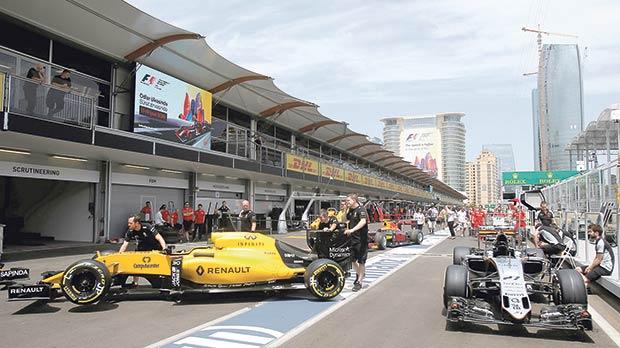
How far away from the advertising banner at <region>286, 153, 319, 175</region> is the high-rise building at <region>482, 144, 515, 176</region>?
162964mm

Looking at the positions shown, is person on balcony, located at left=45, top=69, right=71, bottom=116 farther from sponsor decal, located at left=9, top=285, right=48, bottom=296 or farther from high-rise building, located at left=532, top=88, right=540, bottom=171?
high-rise building, located at left=532, top=88, right=540, bottom=171

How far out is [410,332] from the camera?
6.47 metres

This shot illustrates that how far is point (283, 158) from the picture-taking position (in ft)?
93.6

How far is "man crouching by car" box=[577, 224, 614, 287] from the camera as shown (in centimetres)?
941

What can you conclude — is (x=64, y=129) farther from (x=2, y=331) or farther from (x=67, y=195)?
(x=2, y=331)

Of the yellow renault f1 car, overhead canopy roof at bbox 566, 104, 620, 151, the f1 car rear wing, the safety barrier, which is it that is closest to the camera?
the yellow renault f1 car

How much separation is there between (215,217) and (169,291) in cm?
1634

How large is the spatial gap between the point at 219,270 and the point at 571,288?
5202 millimetres

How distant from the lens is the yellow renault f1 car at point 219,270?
7.87 metres

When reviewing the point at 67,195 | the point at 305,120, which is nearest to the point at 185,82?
the point at 67,195

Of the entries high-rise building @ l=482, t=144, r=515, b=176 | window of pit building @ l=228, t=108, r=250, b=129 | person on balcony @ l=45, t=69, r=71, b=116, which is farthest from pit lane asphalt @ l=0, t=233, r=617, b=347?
high-rise building @ l=482, t=144, r=515, b=176

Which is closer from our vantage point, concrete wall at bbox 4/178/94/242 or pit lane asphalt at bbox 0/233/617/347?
pit lane asphalt at bbox 0/233/617/347

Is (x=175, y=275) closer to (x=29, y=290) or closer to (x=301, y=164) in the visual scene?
(x=29, y=290)

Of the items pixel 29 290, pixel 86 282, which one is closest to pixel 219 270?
pixel 86 282
